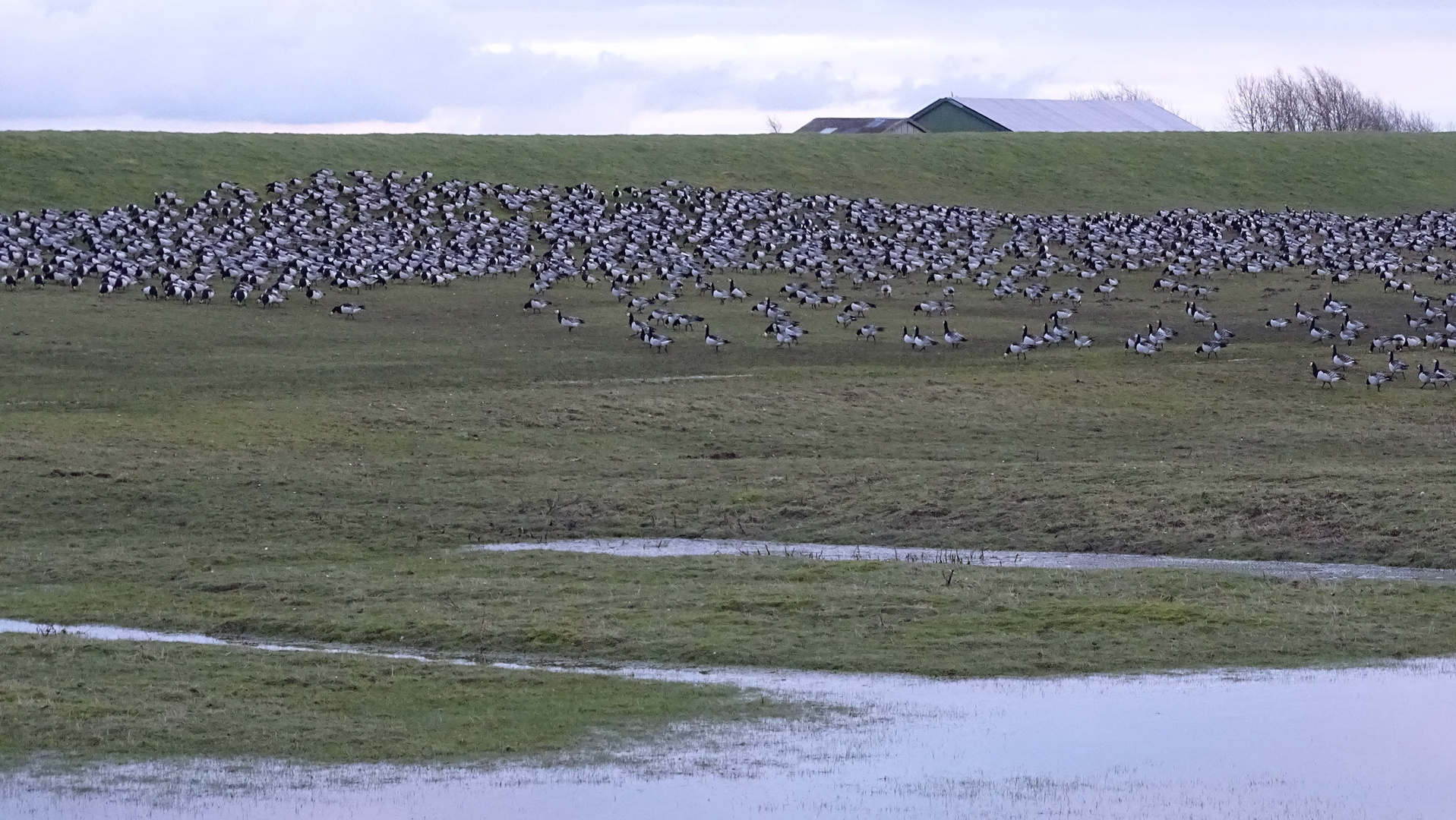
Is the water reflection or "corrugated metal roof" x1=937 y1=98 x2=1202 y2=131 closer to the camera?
the water reflection

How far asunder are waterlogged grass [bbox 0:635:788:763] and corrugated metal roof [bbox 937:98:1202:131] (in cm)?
9906

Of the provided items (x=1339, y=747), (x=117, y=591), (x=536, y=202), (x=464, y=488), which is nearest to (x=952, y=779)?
(x=1339, y=747)

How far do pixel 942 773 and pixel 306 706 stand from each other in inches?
216

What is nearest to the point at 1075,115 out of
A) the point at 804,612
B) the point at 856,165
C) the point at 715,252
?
the point at 856,165

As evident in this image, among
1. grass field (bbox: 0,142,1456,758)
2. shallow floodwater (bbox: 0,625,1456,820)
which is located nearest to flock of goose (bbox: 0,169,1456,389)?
grass field (bbox: 0,142,1456,758)

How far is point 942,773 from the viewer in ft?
45.3

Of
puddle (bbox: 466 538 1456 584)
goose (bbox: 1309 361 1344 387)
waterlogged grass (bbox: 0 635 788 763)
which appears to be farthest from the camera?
goose (bbox: 1309 361 1344 387)

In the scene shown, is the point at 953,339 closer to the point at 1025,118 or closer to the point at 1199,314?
the point at 1199,314

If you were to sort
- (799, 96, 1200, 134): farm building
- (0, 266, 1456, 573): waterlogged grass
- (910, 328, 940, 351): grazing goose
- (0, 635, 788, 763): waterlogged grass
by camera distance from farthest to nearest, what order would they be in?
(799, 96, 1200, 134): farm building, (910, 328, 940, 351): grazing goose, (0, 266, 1456, 573): waterlogged grass, (0, 635, 788, 763): waterlogged grass

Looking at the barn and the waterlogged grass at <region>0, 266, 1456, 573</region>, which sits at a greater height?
the barn

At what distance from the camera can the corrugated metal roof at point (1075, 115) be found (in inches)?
4523

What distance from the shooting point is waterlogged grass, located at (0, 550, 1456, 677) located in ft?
58.2

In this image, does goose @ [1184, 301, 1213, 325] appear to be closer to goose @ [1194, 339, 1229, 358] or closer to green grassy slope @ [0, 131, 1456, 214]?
goose @ [1194, 339, 1229, 358]

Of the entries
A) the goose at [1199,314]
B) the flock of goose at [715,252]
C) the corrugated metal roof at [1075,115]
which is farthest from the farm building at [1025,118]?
the goose at [1199,314]
